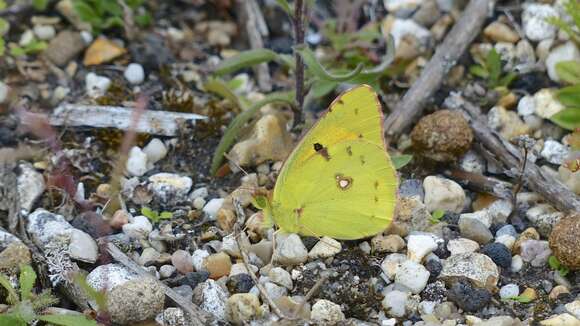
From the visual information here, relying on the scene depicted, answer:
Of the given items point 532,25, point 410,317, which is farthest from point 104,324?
point 532,25

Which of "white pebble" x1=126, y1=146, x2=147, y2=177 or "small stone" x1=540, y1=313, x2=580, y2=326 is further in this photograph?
"white pebble" x1=126, y1=146, x2=147, y2=177

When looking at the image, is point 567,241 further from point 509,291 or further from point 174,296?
point 174,296

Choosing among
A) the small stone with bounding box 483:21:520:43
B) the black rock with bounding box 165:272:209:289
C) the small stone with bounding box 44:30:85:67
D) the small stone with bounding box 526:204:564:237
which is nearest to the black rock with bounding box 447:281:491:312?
the small stone with bounding box 526:204:564:237

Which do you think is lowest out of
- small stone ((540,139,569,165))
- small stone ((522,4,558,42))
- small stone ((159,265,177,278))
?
small stone ((159,265,177,278))

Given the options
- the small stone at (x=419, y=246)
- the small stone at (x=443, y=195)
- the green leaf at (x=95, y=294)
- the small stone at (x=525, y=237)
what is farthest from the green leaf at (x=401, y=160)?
the green leaf at (x=95, y=294)

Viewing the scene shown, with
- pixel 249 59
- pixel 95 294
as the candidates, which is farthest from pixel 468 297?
pixel 249 59

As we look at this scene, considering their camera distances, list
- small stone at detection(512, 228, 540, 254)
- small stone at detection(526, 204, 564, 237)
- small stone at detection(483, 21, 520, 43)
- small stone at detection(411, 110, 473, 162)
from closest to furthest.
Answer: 1. small stone at detection(512, 228, 540, 254)
2. small stone at detection(526, 204, 564, 237)
3. small stone at detection(411, 110, 473, 162)
4. small stone at detection(483, 21, 520, 43)

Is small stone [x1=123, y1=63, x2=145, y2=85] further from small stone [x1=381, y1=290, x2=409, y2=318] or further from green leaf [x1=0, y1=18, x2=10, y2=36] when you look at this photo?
small stone [x1=381, y1=290, x2=409, y2=318]
